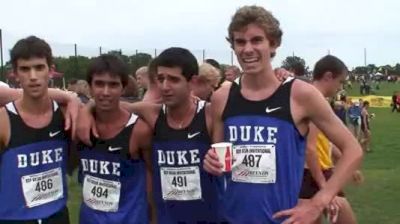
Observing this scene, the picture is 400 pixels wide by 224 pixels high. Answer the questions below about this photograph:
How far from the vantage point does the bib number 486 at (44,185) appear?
4559mm

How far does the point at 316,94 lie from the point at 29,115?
1963mm

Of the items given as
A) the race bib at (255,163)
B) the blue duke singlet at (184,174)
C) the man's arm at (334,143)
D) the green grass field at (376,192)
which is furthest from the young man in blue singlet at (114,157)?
the green grass field at (376,192)

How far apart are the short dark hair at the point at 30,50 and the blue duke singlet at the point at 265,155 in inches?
55.2

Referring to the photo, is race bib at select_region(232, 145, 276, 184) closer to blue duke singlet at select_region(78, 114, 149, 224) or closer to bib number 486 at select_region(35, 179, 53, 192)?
blue duke singlet at select_region(78, 114, 149, 224)

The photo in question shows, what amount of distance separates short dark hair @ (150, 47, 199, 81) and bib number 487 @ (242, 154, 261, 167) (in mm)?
815

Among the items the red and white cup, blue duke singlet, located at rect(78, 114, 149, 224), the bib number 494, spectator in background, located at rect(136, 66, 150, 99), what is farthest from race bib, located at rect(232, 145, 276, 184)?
spectator in background, located at rect(136, 66, 150, 99)

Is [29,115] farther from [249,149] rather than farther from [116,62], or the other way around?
[249,149]

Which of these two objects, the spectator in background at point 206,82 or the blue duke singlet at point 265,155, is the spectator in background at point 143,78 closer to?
the spectator in background at point 206,82

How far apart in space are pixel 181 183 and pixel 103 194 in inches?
21.7

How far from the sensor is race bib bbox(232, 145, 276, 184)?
407 centimetres

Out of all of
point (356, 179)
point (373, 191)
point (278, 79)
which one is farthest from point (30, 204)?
point (373, 191)

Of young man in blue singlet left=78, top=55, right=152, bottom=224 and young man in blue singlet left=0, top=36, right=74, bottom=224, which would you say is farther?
young man in blue singlet left=78, top=55, right=152, bottom=224

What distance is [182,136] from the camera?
4613 mm

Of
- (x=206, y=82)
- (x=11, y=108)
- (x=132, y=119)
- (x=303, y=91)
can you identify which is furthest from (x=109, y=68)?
(x=206, y=82)
